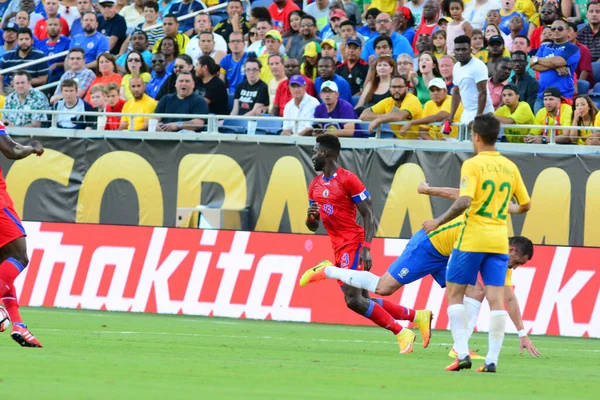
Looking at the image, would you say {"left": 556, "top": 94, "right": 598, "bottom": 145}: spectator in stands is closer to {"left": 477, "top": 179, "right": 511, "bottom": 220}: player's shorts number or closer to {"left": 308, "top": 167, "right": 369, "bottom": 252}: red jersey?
{"left": 308, "top": 167, "right": 369, "bottom": 252}: red jersey

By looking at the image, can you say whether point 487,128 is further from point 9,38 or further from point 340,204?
point 9,38

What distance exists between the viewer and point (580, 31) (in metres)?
21.0

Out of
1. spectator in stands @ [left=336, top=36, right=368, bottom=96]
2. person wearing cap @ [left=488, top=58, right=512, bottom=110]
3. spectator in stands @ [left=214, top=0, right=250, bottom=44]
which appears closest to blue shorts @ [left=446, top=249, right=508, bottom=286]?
person wearing cap @ [left=488, top=58, right=512, bottom=110]

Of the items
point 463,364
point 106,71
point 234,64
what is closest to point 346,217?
point 463,364

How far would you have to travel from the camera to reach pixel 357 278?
1230 cm

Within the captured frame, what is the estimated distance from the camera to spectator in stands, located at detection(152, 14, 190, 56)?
978 inches

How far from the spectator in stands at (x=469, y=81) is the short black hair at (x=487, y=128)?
888 cm

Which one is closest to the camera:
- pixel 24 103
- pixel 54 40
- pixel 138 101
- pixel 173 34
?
pixel 138 101

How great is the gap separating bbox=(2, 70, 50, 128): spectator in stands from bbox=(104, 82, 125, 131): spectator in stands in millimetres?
1278

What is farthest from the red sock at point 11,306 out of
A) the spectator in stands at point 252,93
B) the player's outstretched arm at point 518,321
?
the spectator in stands at point 252,93

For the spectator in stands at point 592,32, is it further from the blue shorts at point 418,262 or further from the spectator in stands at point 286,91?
the blue shorts at point 418,262

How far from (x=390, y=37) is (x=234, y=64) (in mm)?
3175

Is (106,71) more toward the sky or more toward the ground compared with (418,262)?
more toward the ground

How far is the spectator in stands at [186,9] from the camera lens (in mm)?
26750
